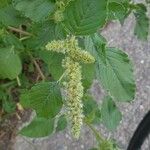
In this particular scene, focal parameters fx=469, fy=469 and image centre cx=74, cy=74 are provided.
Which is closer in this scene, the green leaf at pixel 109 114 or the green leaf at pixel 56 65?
the green leaf at pixel 56 65

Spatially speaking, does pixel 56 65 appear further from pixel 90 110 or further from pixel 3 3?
pixel 90 110

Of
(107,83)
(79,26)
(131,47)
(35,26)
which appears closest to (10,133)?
(131,47)

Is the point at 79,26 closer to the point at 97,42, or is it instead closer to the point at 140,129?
the point at 97,42

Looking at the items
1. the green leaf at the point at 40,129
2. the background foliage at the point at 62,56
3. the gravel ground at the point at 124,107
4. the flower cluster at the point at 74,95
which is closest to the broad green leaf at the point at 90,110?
the background foliage at the point at 62,56

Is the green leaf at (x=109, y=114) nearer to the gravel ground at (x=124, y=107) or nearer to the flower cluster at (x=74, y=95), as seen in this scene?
the flower cluster at (x=74, y=95)

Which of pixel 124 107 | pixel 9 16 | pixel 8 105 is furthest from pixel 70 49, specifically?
pixel 124 107

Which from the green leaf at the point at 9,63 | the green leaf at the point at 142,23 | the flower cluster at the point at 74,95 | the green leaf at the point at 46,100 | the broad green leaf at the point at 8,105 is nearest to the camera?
the flower cluster at the point at 74,95
